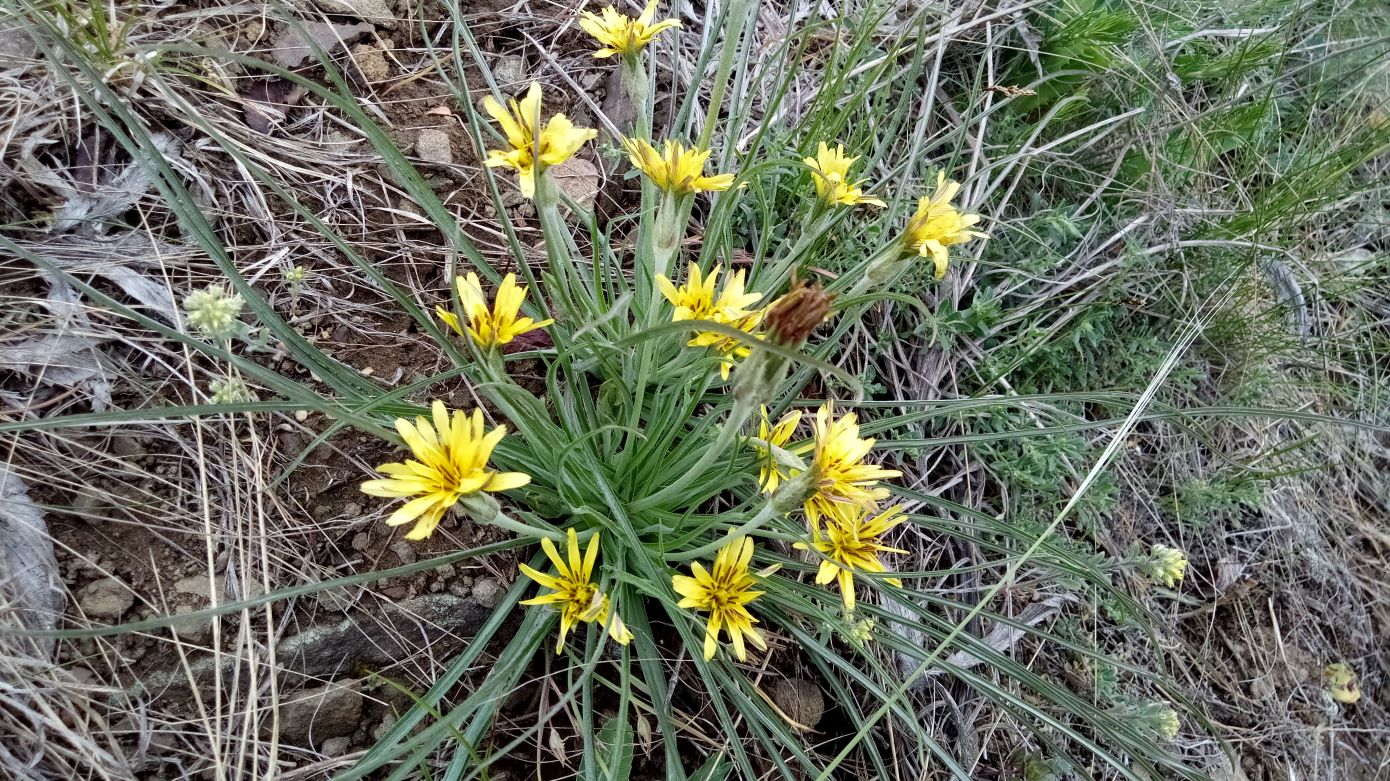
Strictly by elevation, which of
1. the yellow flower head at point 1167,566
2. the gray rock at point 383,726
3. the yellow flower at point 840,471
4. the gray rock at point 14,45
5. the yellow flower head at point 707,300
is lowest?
the yellow flower head at point 1167,566

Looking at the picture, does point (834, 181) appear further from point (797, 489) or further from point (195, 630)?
point (195, 630)

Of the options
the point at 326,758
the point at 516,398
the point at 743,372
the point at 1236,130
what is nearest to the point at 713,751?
the point at 326,758

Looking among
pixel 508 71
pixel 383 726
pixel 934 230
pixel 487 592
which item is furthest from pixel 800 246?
pixel 383 726

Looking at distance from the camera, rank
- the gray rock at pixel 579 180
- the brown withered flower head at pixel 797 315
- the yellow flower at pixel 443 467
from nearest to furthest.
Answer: the brown withered flower head at pixel 797 315, the yellow flower at pixel 443 467, the gray rock at pixel 579 180

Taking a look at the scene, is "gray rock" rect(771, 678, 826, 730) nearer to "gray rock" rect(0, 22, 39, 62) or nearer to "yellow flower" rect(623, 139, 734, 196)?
"yellow flower" rect(623, 139, 734, 196)

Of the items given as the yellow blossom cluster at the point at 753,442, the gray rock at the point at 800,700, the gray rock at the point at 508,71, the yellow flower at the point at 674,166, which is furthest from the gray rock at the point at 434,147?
the gray rock at the point at 800,700

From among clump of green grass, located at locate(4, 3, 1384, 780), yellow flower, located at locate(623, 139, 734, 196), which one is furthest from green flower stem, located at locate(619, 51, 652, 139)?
yellow flower, located at locate(623, 139, 734, 196)

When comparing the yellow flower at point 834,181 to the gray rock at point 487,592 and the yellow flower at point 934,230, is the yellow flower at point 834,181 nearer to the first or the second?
the yellow flower at point 934,230
